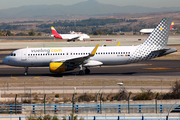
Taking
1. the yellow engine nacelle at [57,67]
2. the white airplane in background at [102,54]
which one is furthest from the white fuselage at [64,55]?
the yellow engine nacelle at [57,67]

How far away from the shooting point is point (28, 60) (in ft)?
155

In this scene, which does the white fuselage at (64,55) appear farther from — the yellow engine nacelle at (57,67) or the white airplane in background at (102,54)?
the yellow engine nacelle at (57,67)

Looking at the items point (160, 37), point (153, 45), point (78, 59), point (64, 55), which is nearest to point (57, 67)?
point (64, 55)

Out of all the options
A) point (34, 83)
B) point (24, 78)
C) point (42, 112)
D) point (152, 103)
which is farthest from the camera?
point (24, 78)

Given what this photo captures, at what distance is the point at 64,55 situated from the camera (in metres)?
46.9

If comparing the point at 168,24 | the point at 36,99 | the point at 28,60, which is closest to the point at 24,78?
the point at 28,60

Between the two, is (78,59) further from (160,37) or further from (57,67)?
(160,37)

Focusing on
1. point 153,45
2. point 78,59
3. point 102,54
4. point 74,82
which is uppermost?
point 153,45

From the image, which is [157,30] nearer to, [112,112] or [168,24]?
[168,24]

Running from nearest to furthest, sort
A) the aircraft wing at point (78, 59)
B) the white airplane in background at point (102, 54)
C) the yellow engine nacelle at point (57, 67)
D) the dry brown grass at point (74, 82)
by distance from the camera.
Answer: the dry brown grass at point (74, 82)
the aircraft wing at point (78, 59)
the yellow engine nacelle at point (57, 67)
the white airplane in background at point (102, 54)

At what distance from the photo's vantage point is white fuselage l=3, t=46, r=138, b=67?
46.4 metres

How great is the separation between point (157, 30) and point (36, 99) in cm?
2556

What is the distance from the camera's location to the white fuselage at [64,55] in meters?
46.4

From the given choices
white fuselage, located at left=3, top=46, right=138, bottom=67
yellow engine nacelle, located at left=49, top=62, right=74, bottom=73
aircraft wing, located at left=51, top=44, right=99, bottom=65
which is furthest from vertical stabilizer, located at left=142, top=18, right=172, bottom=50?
yellow engine nacelle, located at left=49, top=62, right=74, bottom=73
